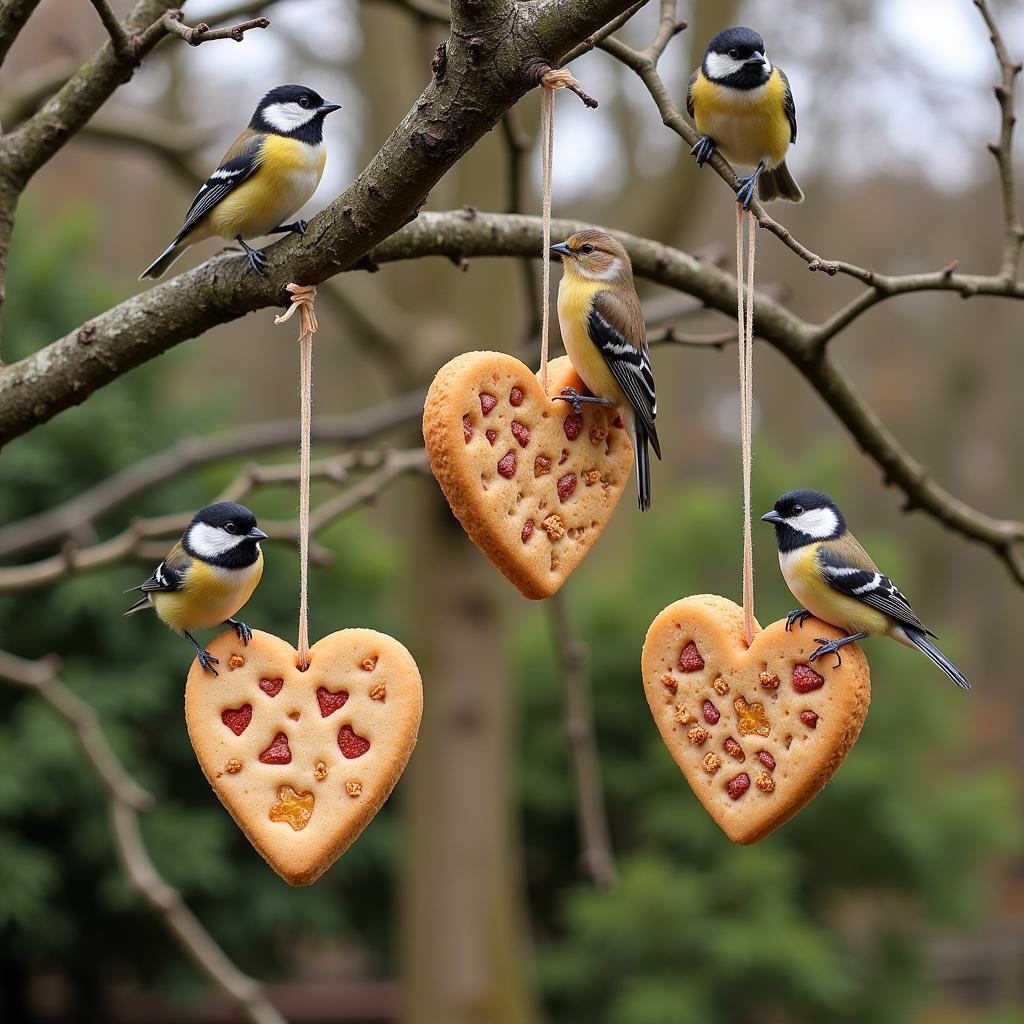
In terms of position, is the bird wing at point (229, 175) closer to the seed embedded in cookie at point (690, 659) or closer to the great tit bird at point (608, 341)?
the great tit bird at point (608, 341)

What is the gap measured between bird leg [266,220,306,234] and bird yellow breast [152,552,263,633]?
59cm

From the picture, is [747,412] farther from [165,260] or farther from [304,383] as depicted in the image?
[165,260]

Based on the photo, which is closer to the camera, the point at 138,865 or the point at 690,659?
the point at 690,659

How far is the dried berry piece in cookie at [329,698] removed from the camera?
211 centimetres

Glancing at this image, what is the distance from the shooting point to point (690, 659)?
217cm

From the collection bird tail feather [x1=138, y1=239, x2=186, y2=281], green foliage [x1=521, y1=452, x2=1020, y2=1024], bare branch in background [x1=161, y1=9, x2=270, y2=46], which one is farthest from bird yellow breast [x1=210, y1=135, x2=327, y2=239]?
green foliage [x1=521, y1=452, x2=1020, y2=1024]

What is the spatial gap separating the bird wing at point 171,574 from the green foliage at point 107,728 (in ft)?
16.8

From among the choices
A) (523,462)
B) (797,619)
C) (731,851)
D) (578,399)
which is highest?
(578,399)

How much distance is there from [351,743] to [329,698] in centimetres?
9

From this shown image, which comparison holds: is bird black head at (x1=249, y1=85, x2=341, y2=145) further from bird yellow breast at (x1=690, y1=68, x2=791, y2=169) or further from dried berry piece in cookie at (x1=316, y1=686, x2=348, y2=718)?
dried berry piece in cookie at (x1=316, y1=686, x2=348, y2=718)

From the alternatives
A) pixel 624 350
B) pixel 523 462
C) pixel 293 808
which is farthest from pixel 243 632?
pixel 624 350

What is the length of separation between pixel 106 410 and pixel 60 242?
1.14 meters

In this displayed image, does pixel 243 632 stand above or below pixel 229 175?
below

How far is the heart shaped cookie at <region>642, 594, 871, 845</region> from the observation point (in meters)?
2.03
